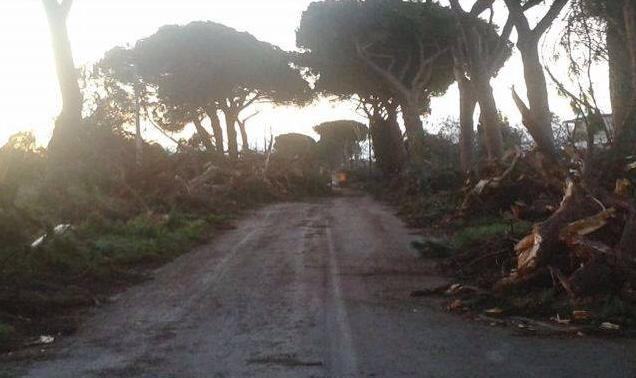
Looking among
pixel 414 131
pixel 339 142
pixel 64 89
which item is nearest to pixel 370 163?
pixel 414 131

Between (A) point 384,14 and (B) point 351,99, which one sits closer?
(A) point 384,14

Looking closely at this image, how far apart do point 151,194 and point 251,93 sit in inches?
1128

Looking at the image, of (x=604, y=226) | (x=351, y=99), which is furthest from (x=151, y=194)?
(x=351, y=99)

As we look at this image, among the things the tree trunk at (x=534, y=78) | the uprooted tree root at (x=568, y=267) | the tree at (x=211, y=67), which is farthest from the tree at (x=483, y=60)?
the tree at (x=211, y=67)

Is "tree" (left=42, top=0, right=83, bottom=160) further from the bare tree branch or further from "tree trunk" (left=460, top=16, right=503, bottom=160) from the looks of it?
the bare tree branch

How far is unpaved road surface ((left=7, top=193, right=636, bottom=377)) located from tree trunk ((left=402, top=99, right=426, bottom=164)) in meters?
23.9

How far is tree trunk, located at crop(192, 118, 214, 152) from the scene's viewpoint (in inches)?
1700

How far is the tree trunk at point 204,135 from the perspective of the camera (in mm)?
43188

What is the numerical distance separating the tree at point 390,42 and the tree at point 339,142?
25361 mm

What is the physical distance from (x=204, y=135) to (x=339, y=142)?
2868cm

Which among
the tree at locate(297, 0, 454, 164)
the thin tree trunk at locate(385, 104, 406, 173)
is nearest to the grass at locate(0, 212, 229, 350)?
the tree at locate(297, 0, 454, 164)

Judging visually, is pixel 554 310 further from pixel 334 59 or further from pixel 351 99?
pixel 351 99

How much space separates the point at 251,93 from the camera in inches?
2179

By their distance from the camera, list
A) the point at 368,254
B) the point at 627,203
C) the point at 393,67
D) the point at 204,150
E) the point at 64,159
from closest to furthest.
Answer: the point at 627,203
the point at 368,254
the point at 64,159
the point at 204,150
the point at 393,67
